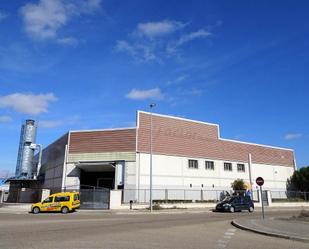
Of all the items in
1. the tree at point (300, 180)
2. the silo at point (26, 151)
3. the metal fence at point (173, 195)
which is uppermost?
the silo at point (26, 151)

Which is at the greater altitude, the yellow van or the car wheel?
the yellow van

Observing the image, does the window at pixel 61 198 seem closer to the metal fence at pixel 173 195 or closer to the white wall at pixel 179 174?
the metal fence at pixel 173 195

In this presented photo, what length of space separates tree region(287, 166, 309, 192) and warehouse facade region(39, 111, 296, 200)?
832 cm

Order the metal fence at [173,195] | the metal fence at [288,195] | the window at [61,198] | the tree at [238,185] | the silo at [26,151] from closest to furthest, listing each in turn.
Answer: the window at [61,198] → the metal fence at [173,195] → the tree at [238,185] → the metal fence at [288,195] → the silo at [26,151]

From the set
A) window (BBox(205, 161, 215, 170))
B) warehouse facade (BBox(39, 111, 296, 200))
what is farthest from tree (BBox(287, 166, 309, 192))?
window (BBox(205, 161, 215, 170))

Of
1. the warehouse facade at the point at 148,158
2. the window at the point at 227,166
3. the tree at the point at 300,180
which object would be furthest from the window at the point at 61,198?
the tree at the point at 300,180

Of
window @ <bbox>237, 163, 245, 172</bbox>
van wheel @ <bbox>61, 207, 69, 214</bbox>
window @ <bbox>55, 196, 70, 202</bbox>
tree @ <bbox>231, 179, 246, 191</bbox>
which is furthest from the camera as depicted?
window @ <bbox>237, 163, 245, 172</bbox>

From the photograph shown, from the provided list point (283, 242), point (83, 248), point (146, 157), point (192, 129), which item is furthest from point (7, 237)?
point (192, 129)

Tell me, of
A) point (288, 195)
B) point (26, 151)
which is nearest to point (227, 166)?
point (288, 195)

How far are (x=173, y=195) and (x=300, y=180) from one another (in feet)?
83.1

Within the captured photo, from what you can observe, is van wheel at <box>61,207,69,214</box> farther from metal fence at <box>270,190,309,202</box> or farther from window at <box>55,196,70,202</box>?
metal fence at <box>270,190,309,202</box>

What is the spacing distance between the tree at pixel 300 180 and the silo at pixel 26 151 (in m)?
41.3

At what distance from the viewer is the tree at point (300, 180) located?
55.8 m

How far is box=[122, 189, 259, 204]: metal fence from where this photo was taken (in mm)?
39938
